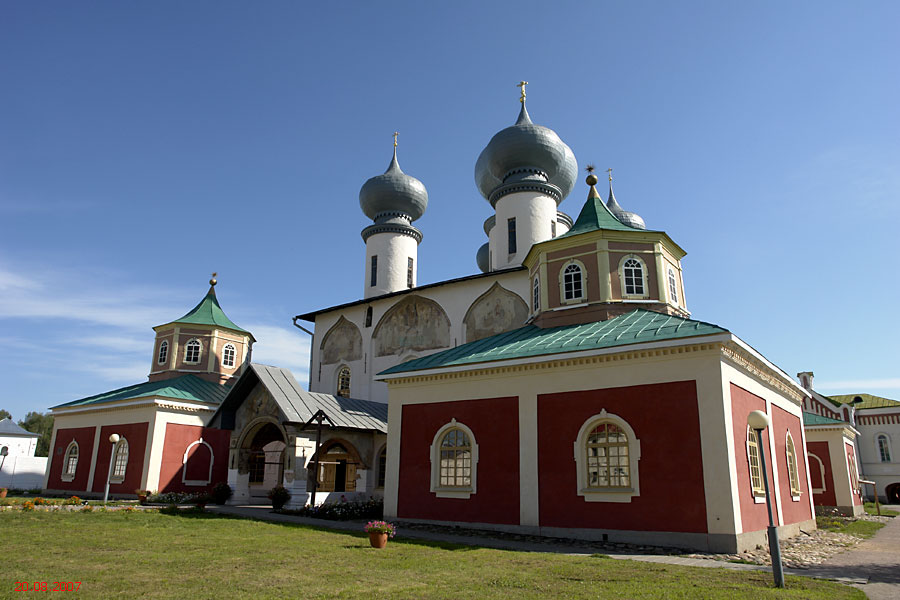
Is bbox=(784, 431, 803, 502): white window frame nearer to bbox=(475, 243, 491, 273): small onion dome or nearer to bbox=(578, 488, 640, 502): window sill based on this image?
bbox=(578, 488, 640, 502): window sill

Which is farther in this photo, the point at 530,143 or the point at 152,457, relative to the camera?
the point at 530,143

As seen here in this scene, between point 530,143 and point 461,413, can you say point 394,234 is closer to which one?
point 530,143

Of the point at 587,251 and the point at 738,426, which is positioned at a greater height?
the point at 587,251

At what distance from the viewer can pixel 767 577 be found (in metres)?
8.65

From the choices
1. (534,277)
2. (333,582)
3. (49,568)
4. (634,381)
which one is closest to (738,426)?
(634,381)

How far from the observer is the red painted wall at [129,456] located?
78.8 ft

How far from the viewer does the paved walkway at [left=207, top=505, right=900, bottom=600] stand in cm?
886

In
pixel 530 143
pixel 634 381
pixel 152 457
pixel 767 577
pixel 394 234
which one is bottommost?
pixel 767 577

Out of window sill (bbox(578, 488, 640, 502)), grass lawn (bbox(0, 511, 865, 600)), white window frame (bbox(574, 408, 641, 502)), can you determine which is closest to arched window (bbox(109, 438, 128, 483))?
grass lawn (bbox(0, 511, 865, 600))

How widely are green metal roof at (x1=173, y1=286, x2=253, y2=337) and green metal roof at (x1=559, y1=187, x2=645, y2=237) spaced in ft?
64.9

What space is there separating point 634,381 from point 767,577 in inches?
191

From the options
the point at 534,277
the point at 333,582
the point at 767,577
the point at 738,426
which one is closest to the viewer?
the point at 333,582

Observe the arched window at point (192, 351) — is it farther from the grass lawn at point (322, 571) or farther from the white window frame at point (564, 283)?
the white window frame at point (564, 283)

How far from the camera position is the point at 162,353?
98.1 ft
